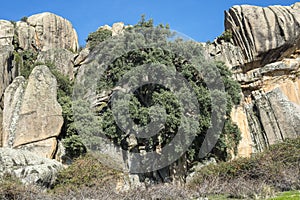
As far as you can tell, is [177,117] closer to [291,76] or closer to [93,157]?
[93,157]

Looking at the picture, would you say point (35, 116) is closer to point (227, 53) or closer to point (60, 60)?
point (60, 60)

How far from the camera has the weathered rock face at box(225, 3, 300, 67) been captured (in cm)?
2550

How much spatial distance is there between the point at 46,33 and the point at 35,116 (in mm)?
22689

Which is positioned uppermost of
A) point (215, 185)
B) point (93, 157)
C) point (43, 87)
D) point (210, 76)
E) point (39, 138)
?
point (43, 87)

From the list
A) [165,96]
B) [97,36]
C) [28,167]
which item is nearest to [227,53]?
[165,96]

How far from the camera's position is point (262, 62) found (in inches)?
1037

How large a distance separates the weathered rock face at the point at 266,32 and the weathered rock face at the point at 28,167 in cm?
1753

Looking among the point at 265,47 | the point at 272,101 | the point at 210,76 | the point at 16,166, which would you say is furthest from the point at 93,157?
the point at 265,47

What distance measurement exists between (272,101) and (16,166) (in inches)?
685

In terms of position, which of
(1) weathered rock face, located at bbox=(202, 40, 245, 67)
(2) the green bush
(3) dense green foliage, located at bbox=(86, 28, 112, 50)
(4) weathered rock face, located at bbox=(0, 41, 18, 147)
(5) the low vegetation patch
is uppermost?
(3) dense green foliage, located at bbox=(86, 28, 112, 50)

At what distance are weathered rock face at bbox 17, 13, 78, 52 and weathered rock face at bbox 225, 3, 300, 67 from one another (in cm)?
1985

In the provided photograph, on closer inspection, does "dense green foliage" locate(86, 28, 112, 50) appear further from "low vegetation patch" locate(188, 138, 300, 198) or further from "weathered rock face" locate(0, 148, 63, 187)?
"low vegetation patch" locate(188, 138, 300, 198)

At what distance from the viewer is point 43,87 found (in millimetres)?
20156

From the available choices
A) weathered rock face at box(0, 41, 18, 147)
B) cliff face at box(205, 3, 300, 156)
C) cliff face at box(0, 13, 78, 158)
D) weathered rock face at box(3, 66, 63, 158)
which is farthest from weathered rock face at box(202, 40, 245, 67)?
weathered rock face at box(0, 41, 18, 147)
